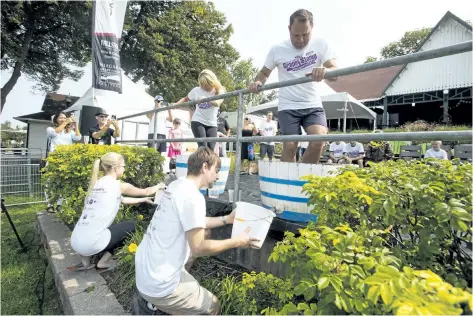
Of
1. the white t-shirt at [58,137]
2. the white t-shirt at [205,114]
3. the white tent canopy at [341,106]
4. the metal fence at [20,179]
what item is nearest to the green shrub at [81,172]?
the white t-shirt at [205,114]

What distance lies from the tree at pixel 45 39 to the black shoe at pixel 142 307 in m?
17.9

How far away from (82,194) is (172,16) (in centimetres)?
1845

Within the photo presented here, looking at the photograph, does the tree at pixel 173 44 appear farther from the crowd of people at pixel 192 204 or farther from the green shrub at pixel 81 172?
the crowd of people at pixel 192 204

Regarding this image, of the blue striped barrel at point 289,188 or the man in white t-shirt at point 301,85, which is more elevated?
the man in white t-shirt at point 301,85

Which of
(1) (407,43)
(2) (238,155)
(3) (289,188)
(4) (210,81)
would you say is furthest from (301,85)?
(1) (407,43)

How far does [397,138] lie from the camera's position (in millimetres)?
1658

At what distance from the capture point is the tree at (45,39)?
16353mm

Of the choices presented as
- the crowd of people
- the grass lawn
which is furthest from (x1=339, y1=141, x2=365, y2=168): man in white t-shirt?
the grass lawn

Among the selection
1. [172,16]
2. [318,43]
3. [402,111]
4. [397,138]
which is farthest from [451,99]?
[397,138]

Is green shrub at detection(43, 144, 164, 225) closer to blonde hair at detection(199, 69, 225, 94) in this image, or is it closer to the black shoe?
blonde hair at detection(199, 69, 225, 94)

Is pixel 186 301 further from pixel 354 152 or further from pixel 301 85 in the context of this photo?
pixel 354 152

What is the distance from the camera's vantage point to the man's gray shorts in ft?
9.60

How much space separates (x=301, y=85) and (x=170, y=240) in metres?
1.83

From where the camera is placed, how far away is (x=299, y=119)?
119 inches
